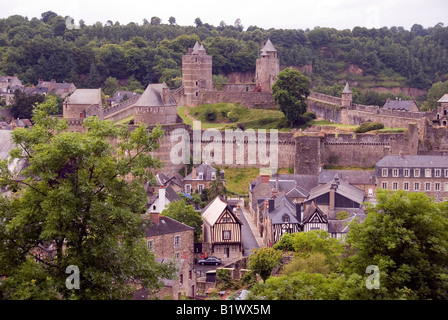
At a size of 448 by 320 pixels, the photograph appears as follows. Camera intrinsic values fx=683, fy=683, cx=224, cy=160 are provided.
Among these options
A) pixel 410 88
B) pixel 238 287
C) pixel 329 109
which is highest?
pixel 410 88

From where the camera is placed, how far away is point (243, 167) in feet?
156

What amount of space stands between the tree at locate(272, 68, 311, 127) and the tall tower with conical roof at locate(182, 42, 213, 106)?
6745mm

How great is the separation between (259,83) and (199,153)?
44.3 feet

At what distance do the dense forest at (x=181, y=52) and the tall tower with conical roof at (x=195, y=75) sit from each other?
1561 centimetres

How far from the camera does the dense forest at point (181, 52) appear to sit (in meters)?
78.0

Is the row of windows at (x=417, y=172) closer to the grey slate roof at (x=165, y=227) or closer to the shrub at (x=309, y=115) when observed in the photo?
the shrub at (x=309, y=115)

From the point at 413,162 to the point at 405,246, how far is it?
86.6 feet

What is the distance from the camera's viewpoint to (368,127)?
160 feet

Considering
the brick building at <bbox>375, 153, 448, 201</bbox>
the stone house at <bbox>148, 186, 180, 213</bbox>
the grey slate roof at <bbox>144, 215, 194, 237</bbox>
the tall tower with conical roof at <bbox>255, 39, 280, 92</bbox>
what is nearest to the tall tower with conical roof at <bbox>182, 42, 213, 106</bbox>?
the tall tower with conical roof at <bbox>255, 39, 280, 92</bbox>

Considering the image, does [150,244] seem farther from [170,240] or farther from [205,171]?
[205,171]

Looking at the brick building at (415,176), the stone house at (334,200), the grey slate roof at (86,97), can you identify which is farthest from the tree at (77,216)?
the grey slate roof at (86,97)

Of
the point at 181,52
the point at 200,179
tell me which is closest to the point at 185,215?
the point at 200,179

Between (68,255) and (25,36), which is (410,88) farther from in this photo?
(68,255)
